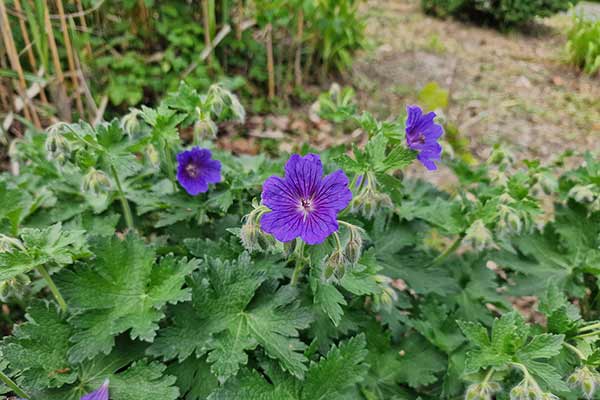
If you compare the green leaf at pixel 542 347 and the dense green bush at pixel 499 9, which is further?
the dense green bush at pixel 499 9

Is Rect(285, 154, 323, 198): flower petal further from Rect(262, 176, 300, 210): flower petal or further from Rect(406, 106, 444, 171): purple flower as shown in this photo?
Rect(406, 106, 444, 171): purple flower

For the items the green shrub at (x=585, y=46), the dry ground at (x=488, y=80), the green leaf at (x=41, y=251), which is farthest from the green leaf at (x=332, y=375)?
the green shrub at (x=585, y=46)

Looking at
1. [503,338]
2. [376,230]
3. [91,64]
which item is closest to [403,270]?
[376,230]

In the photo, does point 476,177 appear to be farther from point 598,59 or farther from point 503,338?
point 598,59

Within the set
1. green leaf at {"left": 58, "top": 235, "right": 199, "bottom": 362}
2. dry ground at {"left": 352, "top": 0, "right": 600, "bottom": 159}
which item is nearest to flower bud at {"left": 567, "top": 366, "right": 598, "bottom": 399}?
green leaf at {"left": 58, "top": 235, "right": 199, "bottom": 362}

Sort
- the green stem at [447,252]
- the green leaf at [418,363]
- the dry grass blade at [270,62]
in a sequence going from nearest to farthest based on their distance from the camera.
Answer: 1. the green leaf at [418,363]
2. the green stem at [447,252]
3. the dry grass blade at [270,62]

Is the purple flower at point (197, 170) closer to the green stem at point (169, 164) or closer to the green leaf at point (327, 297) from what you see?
the green stem at point (169, 164)

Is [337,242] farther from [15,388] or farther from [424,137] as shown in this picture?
[15,388]
